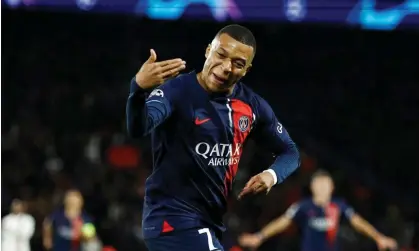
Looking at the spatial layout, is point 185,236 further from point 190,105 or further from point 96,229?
point 96,229

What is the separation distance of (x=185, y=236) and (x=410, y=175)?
11147 mm

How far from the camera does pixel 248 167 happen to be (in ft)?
43.7

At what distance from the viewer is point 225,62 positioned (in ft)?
12.5

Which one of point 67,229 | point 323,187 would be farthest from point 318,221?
point 67,229

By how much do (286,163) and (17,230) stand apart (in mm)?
8142

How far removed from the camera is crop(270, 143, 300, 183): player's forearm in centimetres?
408

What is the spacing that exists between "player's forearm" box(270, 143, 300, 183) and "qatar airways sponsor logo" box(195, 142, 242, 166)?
0.75 ft

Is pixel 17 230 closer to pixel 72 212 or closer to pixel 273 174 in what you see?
pixel 72 212

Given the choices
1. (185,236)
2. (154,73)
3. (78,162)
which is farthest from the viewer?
(78,162)

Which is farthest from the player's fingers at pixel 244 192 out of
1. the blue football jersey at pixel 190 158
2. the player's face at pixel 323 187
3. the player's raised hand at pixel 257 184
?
the player's face at pixel 323 187

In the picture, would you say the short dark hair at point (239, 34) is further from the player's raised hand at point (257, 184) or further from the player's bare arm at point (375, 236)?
→ the player's bare arm at point (375, 236)

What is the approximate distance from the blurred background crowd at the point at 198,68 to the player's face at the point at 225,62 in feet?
27.7

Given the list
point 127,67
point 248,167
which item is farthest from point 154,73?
point 127,67

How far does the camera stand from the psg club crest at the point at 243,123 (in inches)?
157
